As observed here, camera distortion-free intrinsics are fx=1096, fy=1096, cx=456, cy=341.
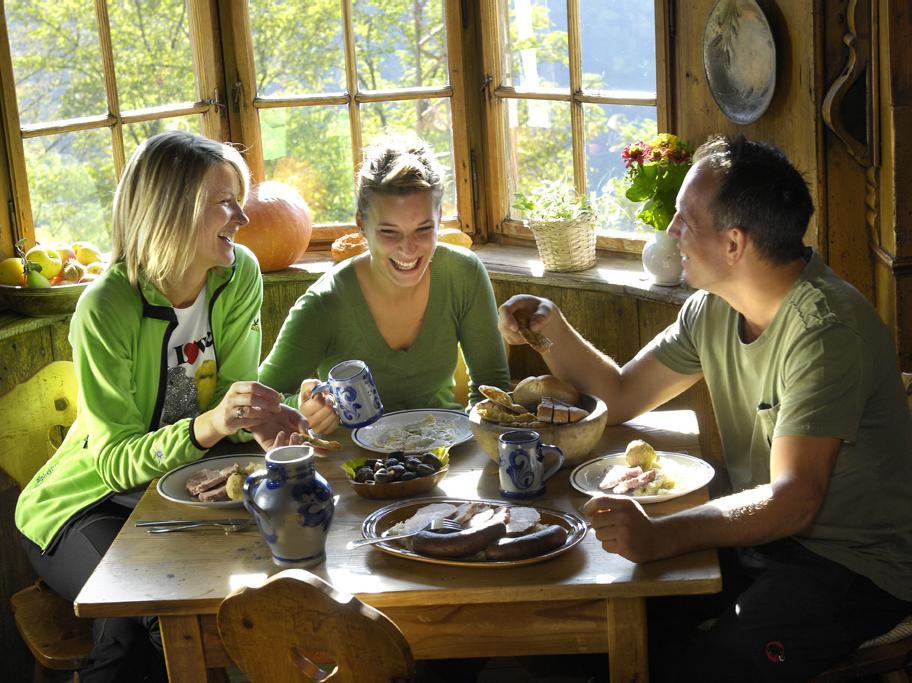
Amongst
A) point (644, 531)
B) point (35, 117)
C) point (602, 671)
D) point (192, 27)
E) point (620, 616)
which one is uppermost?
point (192, 27)

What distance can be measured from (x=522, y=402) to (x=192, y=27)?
2243mm

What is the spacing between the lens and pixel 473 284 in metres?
2.81

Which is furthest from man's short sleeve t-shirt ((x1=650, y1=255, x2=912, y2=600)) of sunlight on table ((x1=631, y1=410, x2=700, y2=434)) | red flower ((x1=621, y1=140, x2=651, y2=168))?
red flower ((x1=621, y1=140, x2=651, y2=168))

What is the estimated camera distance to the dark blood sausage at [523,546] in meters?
1.71

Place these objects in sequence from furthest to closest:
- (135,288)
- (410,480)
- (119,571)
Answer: (135,288), (410,480), (119,571)

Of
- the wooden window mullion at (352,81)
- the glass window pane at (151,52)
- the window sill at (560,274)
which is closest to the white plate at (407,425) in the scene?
the window sill at (560,274)

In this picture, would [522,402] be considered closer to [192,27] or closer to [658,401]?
[658,401]

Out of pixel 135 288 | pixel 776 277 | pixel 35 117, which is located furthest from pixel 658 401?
pixel 35 117

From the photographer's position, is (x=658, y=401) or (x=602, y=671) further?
(x=658, y=401)

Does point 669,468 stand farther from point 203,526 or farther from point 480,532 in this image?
point 203,526

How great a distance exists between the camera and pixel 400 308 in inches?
108

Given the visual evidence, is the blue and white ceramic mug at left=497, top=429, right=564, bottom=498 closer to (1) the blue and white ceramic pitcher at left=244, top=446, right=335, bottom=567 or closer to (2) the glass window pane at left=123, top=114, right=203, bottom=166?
(1) the blue and white ceramic pitcher at left=244, top=446, right=335, bottom=567

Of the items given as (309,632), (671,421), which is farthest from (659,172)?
(309,632)

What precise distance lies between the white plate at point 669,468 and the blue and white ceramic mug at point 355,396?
42 centimetres
